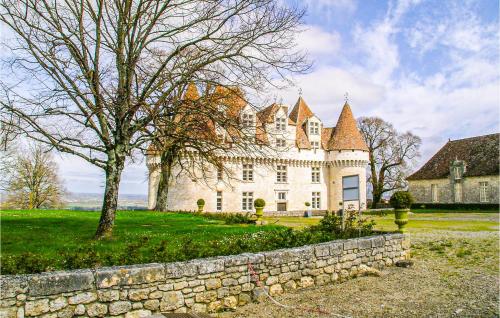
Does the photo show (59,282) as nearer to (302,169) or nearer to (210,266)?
(210,266)

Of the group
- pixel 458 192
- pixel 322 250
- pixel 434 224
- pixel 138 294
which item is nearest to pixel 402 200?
pixel 322 250

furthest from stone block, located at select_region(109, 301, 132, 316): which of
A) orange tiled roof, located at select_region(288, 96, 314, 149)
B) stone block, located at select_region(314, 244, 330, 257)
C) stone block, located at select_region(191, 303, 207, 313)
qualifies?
orange tiled roof, located at select_region(288, 96, 314, 149)

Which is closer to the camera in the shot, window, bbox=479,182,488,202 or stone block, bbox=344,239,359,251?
stone block, bbox=344,239,359,251

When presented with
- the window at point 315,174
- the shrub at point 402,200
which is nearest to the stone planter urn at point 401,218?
the shrub at point 402,200

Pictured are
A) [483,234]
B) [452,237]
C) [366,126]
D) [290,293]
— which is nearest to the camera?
[290,293]

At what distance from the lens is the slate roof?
41.4m

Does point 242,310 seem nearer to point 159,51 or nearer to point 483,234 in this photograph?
point 159,51

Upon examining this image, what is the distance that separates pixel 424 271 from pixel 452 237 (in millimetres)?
6491

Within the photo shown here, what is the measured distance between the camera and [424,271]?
1048 centimetres

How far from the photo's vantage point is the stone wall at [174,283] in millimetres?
5723

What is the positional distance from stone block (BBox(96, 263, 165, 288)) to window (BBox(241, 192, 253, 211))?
32303 millimetres

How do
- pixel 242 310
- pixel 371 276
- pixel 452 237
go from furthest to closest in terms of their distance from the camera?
pixel 452 237
pixel 371 276
pixel 242 310

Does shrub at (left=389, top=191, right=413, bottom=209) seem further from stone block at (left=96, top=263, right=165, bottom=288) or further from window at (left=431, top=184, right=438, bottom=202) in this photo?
window at (left=431, top=184, right=438, bottom=202)

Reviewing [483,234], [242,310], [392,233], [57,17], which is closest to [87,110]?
[57,17]
